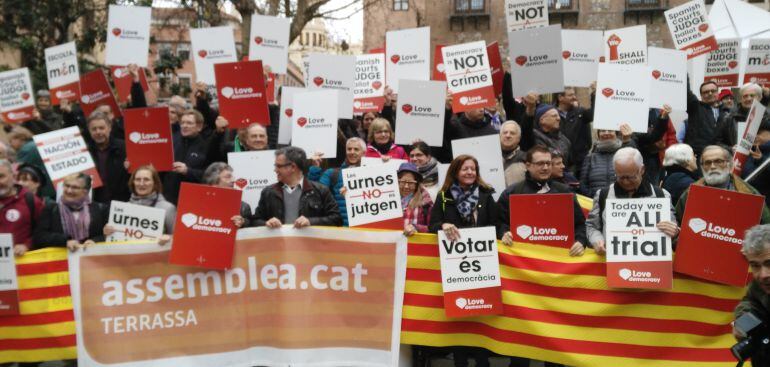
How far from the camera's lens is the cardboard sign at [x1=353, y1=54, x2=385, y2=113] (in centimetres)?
1083

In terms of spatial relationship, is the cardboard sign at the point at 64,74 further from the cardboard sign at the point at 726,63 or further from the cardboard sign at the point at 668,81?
the cardboard sign at the point at 726,63

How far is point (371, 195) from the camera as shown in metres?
6.92

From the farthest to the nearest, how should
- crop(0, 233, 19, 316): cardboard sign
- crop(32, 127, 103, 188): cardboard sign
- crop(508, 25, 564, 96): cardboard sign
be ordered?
crop(508, 25, 564, 96): cardboard sign < crop(32, 127, 103, 188): cardboard sign < crop(0, 233, 19, 316): cardboard sign

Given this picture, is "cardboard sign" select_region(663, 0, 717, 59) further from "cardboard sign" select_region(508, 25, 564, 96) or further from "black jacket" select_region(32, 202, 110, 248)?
"black jacket" select_region(32, 202, 110, 248)

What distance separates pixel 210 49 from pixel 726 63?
6.44 m

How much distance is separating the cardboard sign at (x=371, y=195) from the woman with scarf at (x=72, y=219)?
2021 mm

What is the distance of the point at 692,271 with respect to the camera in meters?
6.10

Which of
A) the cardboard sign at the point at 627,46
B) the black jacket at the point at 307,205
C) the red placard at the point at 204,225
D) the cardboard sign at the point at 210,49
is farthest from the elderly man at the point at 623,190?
the cardboard sign at the point at 210,49

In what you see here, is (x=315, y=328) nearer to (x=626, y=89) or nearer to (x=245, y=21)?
(x=626, y=89)

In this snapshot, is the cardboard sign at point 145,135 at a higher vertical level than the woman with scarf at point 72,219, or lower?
higher

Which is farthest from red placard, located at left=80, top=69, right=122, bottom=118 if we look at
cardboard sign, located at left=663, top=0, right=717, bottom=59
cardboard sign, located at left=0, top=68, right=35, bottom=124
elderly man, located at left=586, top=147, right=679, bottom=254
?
cardboard sign, located at left=663, top=0, right=717, bottom=59

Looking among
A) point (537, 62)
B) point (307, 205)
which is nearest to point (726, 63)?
point (537, 62)

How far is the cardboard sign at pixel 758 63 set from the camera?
35.0 ft

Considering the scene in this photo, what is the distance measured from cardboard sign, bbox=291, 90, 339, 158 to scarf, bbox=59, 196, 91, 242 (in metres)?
2.56
